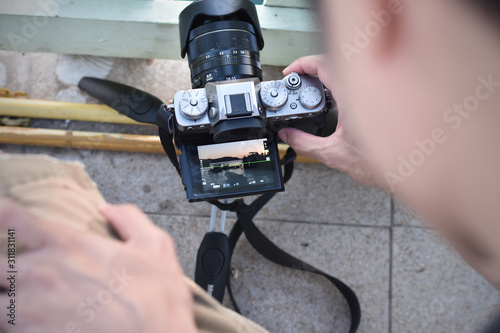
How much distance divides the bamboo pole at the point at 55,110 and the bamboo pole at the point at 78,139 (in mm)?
47

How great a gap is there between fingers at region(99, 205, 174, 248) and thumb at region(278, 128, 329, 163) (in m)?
0.40

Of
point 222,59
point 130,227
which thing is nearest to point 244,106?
point 222,59

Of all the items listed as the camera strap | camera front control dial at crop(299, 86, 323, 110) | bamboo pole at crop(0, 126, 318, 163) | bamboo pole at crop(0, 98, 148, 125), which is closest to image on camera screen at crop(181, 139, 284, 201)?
camera front control dial at crop(299, 86, 323, 110)

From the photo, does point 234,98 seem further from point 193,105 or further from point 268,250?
point 268,250

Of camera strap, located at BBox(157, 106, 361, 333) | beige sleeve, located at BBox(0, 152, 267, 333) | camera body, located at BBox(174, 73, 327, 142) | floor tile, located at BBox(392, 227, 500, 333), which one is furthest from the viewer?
floor tile, located at BBox(392, 227, 500, 333)

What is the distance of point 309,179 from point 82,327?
908mm

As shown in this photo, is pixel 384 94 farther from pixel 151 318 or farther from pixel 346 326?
pixel 346 326

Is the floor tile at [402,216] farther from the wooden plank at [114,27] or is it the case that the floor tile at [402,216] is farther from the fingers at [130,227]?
the fingers at [130,227]

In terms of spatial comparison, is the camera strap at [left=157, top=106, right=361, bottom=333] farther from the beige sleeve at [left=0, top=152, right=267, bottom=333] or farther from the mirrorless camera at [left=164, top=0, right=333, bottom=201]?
the beige sleeve at [left=0, top=152, right=267, bottom=333]

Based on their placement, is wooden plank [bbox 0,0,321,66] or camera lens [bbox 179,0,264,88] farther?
wooden plank [bbox 0,0,321,66]

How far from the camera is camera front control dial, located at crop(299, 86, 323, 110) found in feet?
2.84

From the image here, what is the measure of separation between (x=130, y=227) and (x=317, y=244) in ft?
2.69

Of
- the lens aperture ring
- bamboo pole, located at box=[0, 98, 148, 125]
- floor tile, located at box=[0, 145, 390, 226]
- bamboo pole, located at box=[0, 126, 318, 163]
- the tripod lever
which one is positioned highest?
the lens aperture ring

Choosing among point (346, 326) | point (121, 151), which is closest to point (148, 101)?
point (121, 151)
